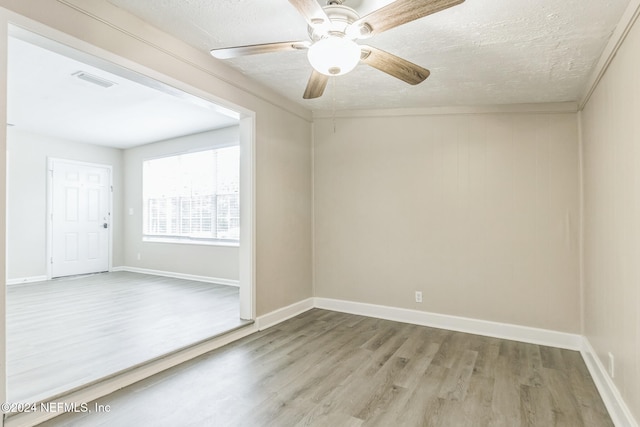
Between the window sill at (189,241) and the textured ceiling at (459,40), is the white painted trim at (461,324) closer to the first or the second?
the window sill at (189,241)

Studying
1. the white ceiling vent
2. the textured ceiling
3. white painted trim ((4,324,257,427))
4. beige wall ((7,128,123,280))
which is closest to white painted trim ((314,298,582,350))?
white painted trim ((4,324,257,427))

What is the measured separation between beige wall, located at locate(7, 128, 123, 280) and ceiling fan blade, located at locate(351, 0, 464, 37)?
667 centimetres

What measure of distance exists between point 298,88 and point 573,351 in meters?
3.71

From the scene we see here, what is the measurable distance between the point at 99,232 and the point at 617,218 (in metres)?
7.95

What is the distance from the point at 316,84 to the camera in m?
2.37

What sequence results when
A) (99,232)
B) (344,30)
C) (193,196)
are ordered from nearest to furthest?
1. (344,30)
2. (193,196)
3. (99,232)

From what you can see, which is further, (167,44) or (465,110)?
(465,110)

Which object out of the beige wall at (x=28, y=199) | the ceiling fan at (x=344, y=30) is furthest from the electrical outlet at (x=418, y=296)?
the beige wall at (x=28, y=199)

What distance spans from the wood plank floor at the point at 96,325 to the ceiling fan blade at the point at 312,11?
2.57 meters

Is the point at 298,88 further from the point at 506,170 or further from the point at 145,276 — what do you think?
the point at 145,276

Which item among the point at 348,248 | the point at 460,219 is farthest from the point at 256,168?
the point at 460,219

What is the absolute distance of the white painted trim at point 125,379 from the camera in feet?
6.23

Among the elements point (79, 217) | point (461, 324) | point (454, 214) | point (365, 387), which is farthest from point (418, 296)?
point (79, 217)

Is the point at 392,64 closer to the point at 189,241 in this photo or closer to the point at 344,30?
the point at 344,30
